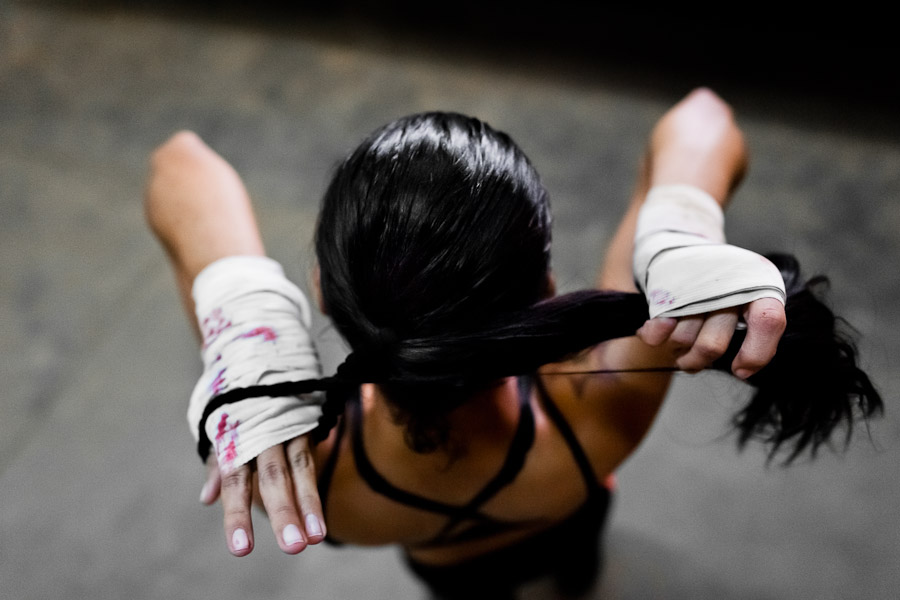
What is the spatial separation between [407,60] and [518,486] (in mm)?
1760

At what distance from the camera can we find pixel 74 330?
177cm

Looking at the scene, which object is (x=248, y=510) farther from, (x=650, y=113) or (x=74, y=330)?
(x=650, y=113)

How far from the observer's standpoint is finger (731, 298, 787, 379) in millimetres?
560

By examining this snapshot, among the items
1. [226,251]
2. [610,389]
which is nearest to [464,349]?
[610,389]

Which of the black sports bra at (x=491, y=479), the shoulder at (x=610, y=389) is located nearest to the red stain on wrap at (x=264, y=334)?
the black sports bra at (x=491, y=479)

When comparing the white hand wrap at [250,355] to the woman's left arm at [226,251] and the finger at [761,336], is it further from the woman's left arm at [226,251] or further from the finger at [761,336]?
the finger at [761,336]

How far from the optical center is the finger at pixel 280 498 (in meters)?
0.60

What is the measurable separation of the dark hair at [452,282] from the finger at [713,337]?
3cm

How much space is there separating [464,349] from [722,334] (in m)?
0.20

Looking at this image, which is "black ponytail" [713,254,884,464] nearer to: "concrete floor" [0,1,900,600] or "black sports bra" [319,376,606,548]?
"black sports bra" [319,376,606,548]

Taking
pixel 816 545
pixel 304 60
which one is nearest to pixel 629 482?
pixel 816 545

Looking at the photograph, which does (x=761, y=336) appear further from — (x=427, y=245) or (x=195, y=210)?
(x=195, y=210)

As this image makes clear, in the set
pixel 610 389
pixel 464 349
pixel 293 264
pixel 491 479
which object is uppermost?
pixel 464 349

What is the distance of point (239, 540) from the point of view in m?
0.62
